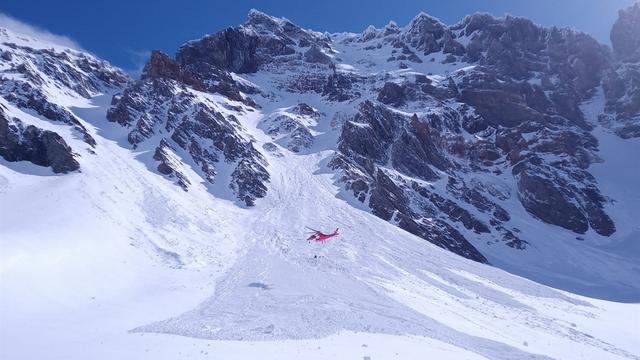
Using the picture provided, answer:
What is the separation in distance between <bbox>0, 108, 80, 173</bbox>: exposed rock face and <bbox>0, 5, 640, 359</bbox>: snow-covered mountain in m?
0.26

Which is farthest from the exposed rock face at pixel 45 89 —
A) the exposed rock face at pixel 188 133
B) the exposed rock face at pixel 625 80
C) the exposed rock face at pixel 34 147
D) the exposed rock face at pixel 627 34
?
the exposed rock face at pixel 627 34

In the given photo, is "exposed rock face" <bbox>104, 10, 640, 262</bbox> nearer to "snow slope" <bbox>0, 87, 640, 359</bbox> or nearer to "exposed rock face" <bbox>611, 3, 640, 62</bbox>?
"exposed rock face" <bbox>611, 3, 640, 62</bbox>

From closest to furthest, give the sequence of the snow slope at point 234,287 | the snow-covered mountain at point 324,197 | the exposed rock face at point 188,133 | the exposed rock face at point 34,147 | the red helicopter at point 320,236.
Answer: the snow slope at point 234,287
the snow-covered mountain at point 324,197
the red helicopter at point 320,236
the exposed rock face at point 34,147
the exposed rock face at point 188,133

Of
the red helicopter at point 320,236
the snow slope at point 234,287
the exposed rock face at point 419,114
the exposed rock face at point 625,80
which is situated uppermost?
the exposed rock face at point 625,80

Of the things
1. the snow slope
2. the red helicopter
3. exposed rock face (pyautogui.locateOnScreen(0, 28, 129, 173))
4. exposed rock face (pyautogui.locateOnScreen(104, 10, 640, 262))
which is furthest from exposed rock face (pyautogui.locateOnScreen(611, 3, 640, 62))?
the red helicopter

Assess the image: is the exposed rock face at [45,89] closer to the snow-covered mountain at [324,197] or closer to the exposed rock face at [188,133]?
the snow-covered mountain at [324,197]

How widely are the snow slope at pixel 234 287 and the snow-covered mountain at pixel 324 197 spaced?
0.81 ft

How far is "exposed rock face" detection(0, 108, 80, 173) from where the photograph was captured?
2329 inches

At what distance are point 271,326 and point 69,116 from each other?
56.5 meters

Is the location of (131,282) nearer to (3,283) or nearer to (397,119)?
(3,283)

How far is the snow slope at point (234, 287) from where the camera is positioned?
26219 mm

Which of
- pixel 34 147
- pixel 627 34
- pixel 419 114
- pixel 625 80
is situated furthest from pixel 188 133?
pixel 627 34

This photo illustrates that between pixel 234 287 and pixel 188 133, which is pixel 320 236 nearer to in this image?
pixel 234 287

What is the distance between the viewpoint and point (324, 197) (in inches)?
2955
